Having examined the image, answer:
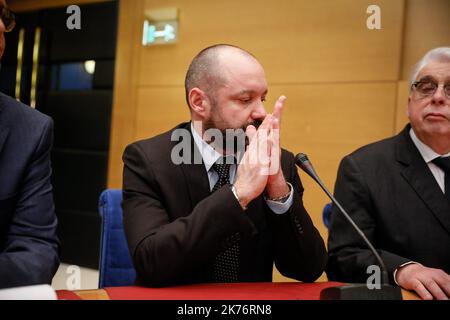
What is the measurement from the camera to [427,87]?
57.2 inches

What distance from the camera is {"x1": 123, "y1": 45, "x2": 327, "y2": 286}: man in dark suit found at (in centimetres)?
101

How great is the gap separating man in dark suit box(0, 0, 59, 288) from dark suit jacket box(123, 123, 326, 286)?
0.21 m

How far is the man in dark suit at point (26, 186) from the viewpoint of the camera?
969mm

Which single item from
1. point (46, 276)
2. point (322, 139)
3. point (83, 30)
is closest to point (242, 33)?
point (322, 139)

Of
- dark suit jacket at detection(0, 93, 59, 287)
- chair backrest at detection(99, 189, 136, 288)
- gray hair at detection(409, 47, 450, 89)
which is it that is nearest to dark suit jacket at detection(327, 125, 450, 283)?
gray hair at detection(409, 47, 450, 89)

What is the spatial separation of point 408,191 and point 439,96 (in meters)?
0.34

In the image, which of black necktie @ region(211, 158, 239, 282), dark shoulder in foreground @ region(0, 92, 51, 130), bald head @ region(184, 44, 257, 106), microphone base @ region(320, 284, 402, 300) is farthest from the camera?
bald head @ region(184, 44, 257, 106)

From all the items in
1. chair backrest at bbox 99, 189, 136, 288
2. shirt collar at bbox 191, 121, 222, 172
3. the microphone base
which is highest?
shirt collar at bbox 191, 121, 222, 172

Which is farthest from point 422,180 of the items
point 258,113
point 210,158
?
point 210,158

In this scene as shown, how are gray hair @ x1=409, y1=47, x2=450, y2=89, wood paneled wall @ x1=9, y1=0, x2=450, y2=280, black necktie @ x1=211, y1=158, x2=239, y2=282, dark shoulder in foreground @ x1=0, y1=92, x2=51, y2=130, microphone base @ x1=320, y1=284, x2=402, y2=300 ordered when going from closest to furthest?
microphone base @ x1=320, y1=284, x2=402, y2=300 → dark shoulder in foreground @ x1=0, y1=92, x2=51, y2=130 → black necktie @ x1=211, y1=158, x2=239, y2=282 → gray hair @ x1=409, y1=47, x2=450, y2=89 → wood paneled wall @ x1=9, y1=0, x2=450, y2=280

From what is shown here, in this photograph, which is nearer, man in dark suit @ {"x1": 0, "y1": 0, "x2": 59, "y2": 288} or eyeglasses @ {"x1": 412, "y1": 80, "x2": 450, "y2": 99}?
man in dark suit @ {"x1": 0, "y1": 0, "x2": 59, "y2": 288}

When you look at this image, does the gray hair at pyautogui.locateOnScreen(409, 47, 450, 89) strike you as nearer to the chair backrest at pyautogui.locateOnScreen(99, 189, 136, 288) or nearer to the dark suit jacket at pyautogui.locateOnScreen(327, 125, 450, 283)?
the dark suit jacket at pyautogui.locateOnScreen(327, 125, 450, 283)

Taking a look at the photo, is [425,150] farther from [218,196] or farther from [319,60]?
[319,60]
